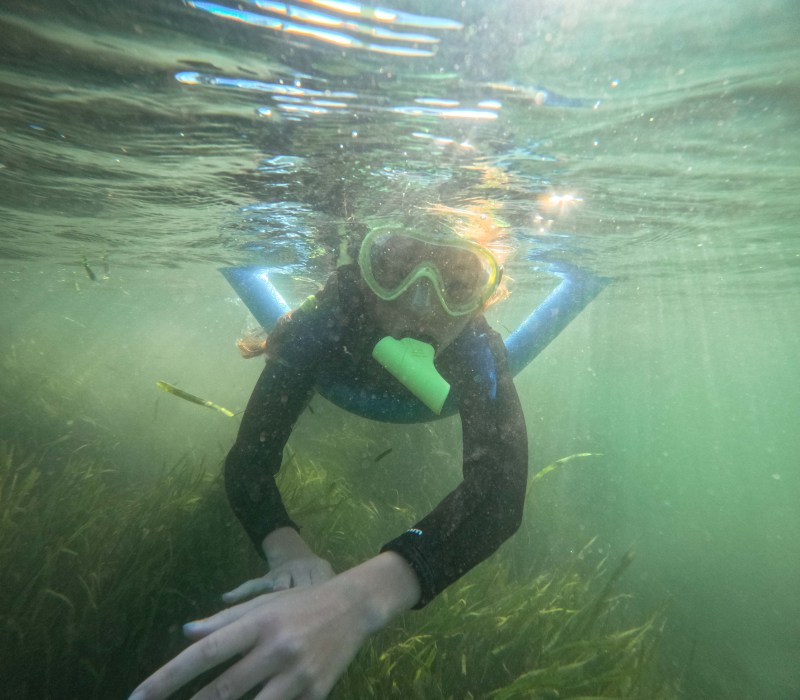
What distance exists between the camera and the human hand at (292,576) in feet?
7.52

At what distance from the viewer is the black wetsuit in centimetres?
215

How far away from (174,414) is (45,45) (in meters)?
Result: 14.1

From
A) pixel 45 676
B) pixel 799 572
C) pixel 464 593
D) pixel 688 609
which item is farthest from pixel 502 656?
pixel 799 572

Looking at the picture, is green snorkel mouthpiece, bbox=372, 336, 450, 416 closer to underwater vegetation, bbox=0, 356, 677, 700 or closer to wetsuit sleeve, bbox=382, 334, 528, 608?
wetsuit sleeve, bbox=382, 334, 528, 608

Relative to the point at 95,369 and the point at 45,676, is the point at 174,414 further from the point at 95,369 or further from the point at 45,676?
the point at 45,676

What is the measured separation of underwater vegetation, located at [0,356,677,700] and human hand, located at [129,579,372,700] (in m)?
2.76

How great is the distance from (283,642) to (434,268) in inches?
130

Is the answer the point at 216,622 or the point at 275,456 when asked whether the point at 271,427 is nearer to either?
the point at 275,456

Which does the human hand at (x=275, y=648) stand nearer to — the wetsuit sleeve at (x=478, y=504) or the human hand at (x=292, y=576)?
the wetsuit sleeve at (x=478, y=504)

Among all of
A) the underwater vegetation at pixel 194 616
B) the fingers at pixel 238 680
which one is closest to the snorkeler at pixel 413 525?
the fingers at pixel 238 680

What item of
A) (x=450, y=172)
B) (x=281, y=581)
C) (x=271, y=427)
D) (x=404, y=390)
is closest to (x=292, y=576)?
(x=281, y=581)

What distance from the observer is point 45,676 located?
3.72 metres

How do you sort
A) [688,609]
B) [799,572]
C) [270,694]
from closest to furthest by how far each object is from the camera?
[270,694]
[688,609]
[799,572]

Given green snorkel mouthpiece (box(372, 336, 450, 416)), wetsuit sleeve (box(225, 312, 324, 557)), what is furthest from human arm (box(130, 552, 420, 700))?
green snorkel mouthpiece (box(372, 336, 450, 416))
